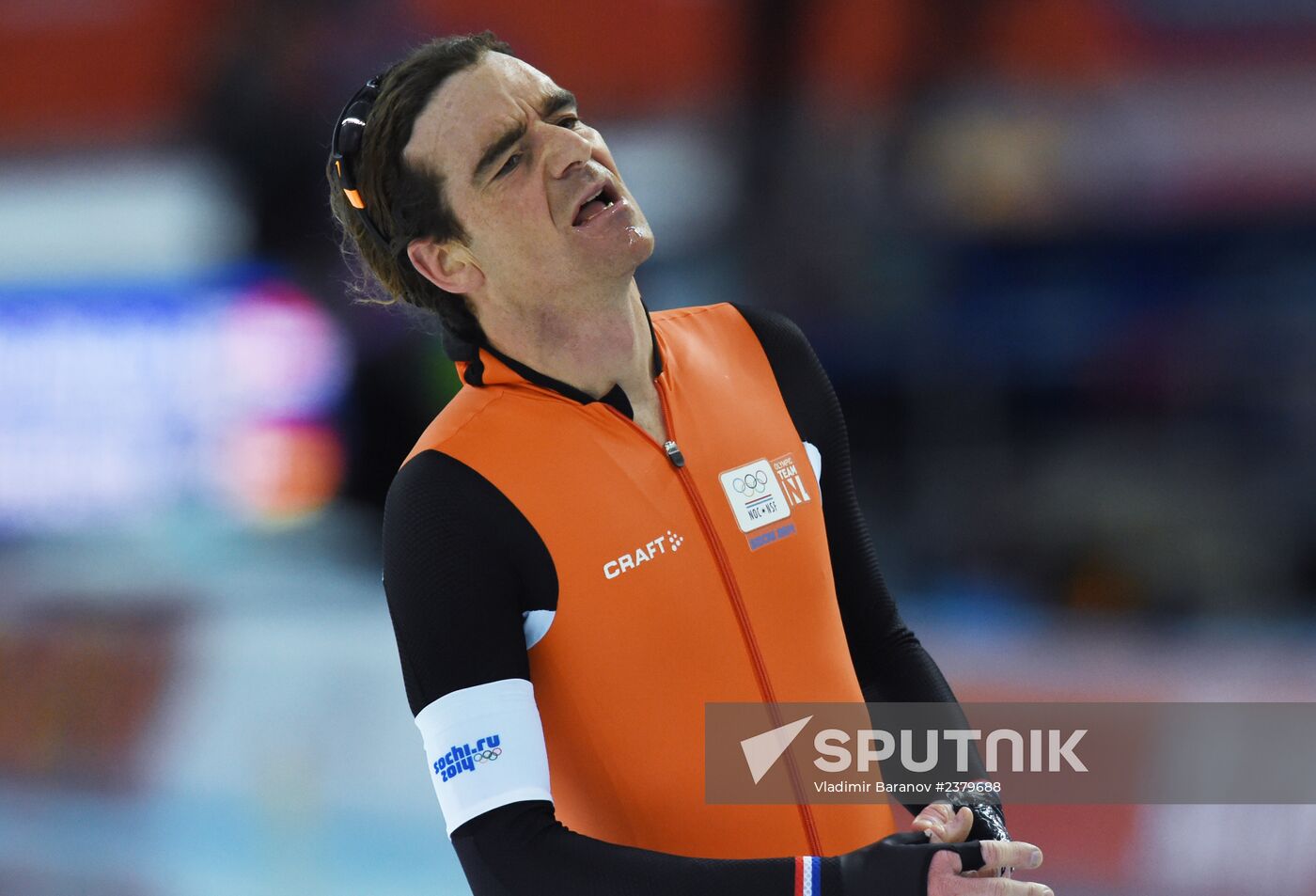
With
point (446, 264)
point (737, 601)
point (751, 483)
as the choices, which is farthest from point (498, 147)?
point (737, 601)

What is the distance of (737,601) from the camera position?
1.95m

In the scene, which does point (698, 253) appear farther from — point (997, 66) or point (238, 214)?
point (238, 214)

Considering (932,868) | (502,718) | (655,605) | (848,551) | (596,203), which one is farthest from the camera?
(848,551)

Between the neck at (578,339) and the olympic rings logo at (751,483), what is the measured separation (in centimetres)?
18

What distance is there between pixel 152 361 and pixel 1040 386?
14.9 feet

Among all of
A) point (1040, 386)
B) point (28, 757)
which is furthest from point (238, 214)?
point (1040, 386)

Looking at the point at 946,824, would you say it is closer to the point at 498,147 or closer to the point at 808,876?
the point at 808,876

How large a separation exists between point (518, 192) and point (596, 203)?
0.34 ft

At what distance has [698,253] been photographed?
733 centimetres

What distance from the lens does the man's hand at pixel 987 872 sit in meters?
1.67

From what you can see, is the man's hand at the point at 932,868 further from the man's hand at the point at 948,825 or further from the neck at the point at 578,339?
the neck at the point at 578,339

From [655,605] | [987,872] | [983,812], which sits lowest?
[987,872]

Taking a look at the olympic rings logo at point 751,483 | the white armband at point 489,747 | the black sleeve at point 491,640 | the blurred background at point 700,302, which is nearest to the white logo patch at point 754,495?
the olympic rings logo at point 751,483

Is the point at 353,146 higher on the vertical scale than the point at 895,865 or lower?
higher
